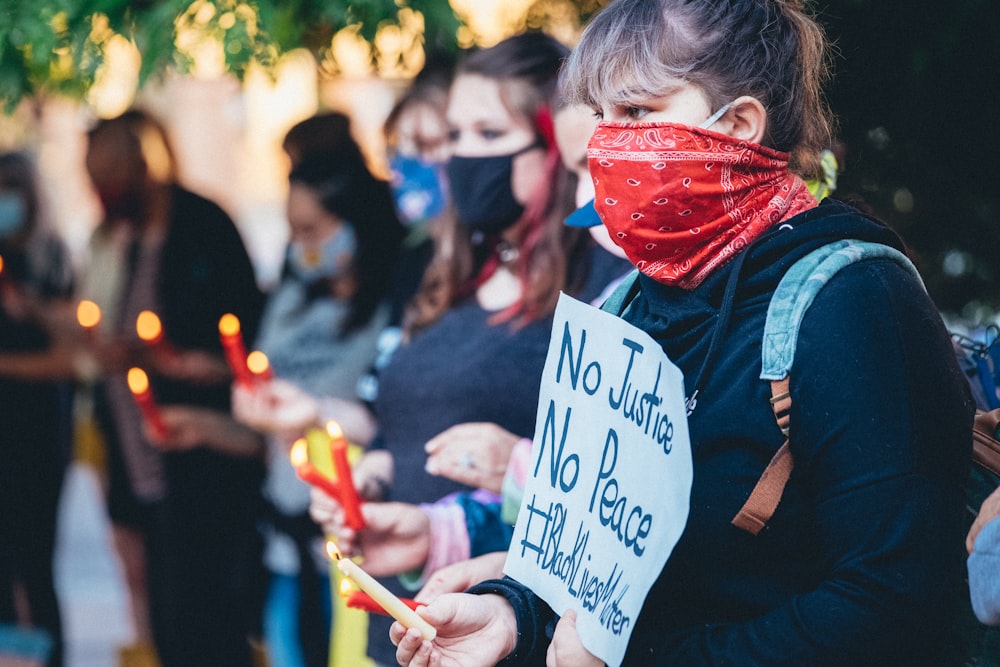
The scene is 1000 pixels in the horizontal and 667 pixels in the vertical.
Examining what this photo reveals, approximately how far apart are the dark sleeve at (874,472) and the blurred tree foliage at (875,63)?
1.56 metres

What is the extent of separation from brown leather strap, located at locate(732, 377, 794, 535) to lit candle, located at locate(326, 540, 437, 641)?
0.44 metres

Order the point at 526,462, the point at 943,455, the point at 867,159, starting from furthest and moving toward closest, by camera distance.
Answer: the point at 867,159 → the point at 526,462 → the point at 943,455

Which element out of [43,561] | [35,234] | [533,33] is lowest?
[43,561]

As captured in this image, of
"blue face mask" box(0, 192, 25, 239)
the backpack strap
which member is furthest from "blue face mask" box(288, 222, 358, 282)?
the backpack strap

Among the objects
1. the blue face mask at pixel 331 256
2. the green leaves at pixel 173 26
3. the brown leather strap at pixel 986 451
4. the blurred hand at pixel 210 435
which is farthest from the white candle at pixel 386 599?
the blurred hand at pixel 210 435

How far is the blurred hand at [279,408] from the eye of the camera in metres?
3.38

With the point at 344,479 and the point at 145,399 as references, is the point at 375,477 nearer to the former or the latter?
the point at 344,479

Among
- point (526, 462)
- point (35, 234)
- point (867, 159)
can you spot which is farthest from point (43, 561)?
point (867, 159)

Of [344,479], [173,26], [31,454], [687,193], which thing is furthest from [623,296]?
[31,454]

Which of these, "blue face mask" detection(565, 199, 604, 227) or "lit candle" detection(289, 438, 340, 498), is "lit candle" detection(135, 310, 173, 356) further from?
"blue face mask" detection(565, 199, 604, 227)

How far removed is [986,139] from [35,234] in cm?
414

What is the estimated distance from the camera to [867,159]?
11.6 feet

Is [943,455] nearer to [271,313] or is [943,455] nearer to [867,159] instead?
[867,159]

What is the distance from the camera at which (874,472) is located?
131 cm
